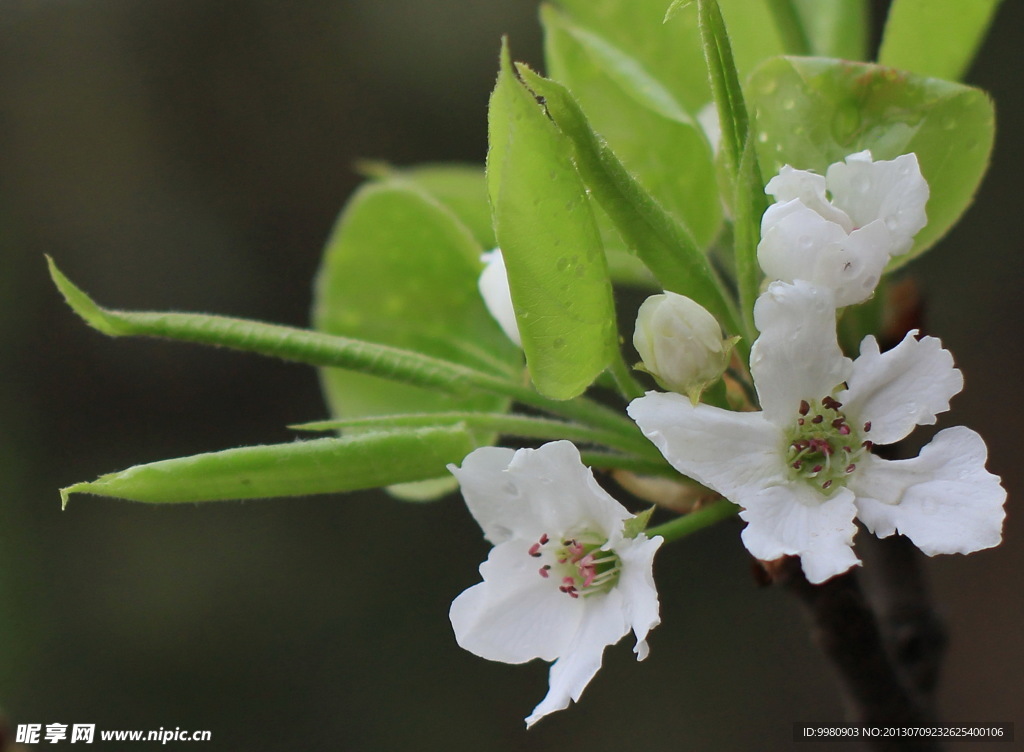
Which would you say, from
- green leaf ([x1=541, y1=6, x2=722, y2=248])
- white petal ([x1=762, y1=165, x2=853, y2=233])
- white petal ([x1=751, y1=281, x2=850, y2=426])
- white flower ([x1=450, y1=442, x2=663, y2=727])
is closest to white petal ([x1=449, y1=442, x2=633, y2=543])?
white flower ([x1=450, y1=442, x2=663, y2=727])

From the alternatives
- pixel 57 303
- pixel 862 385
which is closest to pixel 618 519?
pixel 862 385

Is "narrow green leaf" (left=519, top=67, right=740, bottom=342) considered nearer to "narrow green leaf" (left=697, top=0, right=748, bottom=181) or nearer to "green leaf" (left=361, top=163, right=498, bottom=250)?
"narrow green leaf" (left=697, top=0, right=748, bottom=181)

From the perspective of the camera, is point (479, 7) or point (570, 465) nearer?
point (570, 465)

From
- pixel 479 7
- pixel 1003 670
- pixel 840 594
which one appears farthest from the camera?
pixel 479 7

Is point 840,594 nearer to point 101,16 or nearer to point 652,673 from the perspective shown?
point 652,673

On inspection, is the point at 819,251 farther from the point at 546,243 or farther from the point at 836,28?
the point at 836,28
